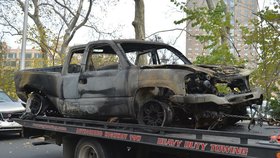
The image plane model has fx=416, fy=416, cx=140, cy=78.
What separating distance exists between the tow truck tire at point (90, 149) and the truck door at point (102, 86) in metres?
0.49

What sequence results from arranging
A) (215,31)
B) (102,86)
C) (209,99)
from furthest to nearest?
(215,31) → (102,86) → (209,99)

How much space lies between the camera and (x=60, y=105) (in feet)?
26.8

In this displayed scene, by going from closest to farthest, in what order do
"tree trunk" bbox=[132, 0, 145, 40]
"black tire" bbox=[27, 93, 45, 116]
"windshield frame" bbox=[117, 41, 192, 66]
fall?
1. "windshield frame" bbox=[117, 41, 192, 66]
2. "black tire" bbox=[27, 93, 45, 116]
3. "tree trunk" bbox=[132, 0, 145, 40]

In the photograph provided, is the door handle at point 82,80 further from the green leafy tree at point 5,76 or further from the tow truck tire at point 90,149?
the green leafy tree at point 5,76

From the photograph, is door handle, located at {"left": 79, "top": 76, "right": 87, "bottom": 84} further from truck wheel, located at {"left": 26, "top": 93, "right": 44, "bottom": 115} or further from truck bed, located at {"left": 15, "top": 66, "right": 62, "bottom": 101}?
truck wheel, located at {"left": 26, "top": 93, "right": 44, "bottom": 115}

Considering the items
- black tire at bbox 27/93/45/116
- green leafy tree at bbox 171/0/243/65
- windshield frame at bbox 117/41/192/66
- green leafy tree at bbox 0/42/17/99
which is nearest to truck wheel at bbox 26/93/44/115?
black tire at bbox 27/93/45/116

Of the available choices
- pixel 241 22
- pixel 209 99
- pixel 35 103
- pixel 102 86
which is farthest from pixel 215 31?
pixel 209 99

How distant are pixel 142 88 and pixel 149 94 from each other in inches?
6.1

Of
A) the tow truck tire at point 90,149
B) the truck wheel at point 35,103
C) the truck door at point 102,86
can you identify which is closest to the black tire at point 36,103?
the truck wheel at point 35,103

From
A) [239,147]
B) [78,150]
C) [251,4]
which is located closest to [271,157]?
[239,147]

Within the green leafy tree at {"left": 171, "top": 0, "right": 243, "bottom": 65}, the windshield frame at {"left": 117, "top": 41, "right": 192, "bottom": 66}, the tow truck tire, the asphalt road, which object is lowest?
the asphalt road

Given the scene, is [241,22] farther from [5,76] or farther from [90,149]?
[5,76]

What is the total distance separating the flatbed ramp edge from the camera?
448cm

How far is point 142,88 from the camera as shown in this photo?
6391mm
